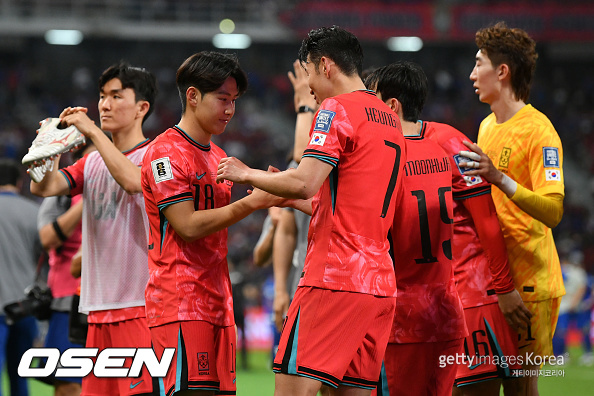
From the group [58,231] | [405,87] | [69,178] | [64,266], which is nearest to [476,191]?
[405,87]

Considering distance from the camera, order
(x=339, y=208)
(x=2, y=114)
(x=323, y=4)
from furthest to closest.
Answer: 1. (x=323, y=4)
2. (x=2, y=114)
3. (x=339, y=208)

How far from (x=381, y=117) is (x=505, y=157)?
158 centimetres

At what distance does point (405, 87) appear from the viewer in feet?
13.3

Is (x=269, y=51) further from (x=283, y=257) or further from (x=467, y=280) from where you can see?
(x=467, y=280)

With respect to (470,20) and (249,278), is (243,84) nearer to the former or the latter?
(249,278)

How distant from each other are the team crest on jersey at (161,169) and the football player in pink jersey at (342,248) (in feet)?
1.54

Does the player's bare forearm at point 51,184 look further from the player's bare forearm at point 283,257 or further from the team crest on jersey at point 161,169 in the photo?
the player's bare forearm at point 283,257

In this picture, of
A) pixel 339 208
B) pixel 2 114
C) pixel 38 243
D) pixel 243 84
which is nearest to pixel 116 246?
pixel 243 84

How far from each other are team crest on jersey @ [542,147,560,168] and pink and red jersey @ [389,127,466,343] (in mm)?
955

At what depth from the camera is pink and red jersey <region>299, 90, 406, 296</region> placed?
3215 millimetres

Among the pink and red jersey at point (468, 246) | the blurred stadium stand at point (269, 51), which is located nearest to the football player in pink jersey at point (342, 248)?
the pink and red jersey at point (468, 246)

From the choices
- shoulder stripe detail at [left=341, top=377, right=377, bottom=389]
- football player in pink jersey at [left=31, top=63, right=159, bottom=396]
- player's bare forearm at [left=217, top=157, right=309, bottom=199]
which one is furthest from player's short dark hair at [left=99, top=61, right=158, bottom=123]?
shoulder stripe detail at [left=341, top=377, right=377, bottom=389]

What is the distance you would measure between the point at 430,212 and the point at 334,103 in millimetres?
981

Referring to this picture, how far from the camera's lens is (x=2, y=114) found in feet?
88.6
